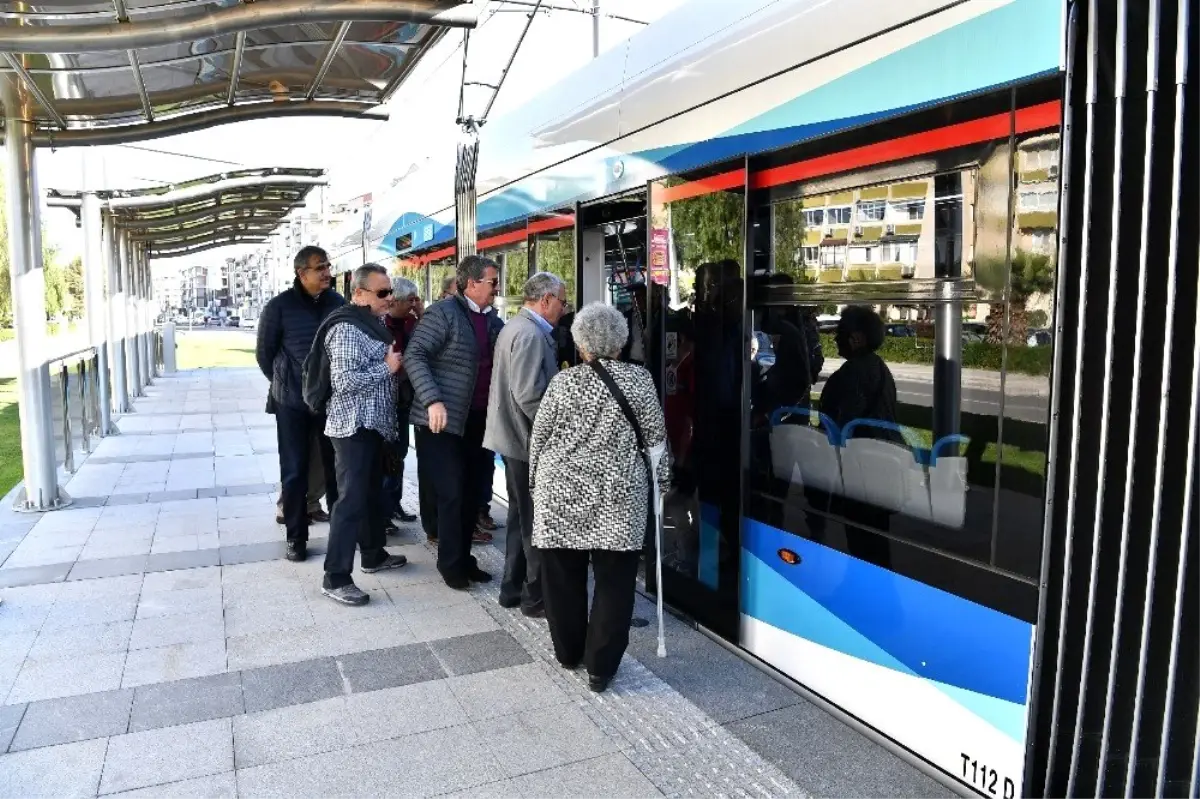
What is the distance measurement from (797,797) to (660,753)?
52 cm

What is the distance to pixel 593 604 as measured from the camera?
379 centimetres

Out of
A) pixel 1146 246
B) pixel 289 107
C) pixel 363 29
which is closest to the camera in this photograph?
pixel 1146 246

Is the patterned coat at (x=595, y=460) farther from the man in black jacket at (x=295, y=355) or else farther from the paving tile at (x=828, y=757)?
the man in black jacket at (x=295, y=355)

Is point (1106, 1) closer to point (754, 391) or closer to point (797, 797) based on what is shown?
point (754, 391)

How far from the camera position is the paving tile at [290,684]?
3715 millimetres

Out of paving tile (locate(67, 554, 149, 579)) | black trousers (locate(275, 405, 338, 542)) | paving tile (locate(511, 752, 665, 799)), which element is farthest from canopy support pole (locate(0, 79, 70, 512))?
paving tile (locate(511, 752, 665, 799))

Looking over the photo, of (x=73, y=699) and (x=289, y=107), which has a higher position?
(x=289, y=107)

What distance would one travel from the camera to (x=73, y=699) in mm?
3729

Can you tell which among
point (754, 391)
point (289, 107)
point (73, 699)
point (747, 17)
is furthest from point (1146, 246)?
point (289, 107)

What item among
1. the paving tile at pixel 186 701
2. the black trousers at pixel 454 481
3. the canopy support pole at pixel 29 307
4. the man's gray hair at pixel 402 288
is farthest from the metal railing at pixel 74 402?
the paving tile at pixel 186 701

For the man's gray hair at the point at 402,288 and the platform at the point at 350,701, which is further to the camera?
the man's gray hair at the point at 402,288

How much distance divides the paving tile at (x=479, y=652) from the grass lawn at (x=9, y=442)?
19.8 ft

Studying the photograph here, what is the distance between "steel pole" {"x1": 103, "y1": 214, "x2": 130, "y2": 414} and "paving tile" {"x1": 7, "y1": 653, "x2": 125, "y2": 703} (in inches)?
376

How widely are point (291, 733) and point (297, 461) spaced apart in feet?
7.88
